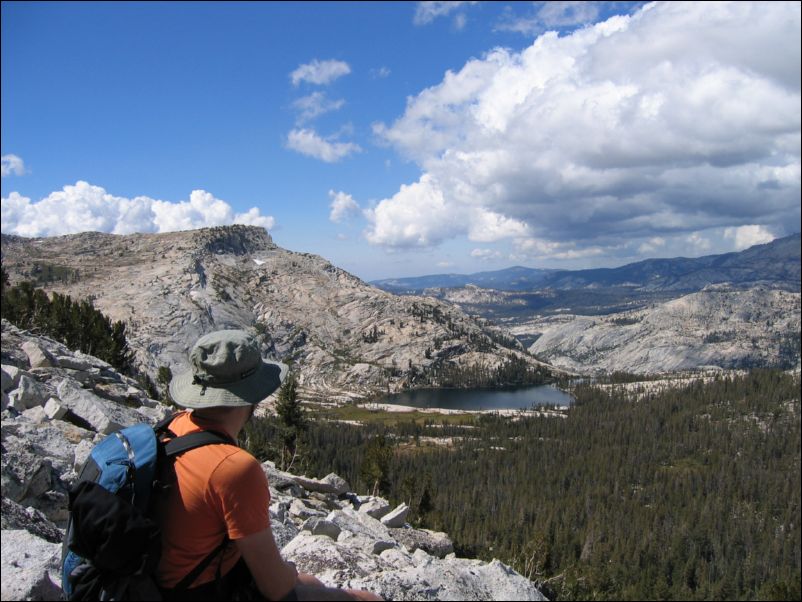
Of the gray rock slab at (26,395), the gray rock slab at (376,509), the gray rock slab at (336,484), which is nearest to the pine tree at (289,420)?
the gray rock slab at (336,484)

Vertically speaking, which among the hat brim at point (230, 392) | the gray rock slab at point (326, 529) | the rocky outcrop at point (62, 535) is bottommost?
the gray rock slab at point (326, 529)

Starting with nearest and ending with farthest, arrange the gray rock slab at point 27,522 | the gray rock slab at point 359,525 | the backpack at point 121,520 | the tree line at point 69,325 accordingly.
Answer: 1. the backpack at point 121,520
2. the gray rock slab at point 27,522
3. the gray rock slab at point 359,525
4. the tree line at point 69,325

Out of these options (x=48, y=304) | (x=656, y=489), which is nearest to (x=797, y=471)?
(x=656, y=489)

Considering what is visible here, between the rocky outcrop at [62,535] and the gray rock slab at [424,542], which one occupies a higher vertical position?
the rocky outcrop at [62,535]

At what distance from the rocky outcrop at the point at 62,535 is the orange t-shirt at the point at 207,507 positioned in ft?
7.68

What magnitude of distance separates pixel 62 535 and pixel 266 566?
7206 millimetres

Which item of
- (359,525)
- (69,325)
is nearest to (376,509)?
(359,525)

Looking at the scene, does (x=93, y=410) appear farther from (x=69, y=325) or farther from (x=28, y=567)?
(x=69, y=325)

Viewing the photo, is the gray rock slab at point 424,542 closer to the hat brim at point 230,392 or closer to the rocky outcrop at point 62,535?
the rocky outcrop at point 62,535

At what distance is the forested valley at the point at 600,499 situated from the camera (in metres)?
81.9

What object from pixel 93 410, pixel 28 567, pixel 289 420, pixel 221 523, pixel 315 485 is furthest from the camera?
pixel 289 420

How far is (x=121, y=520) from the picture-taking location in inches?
170

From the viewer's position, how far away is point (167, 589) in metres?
4.73

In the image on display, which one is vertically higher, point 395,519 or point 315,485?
point 395,519
